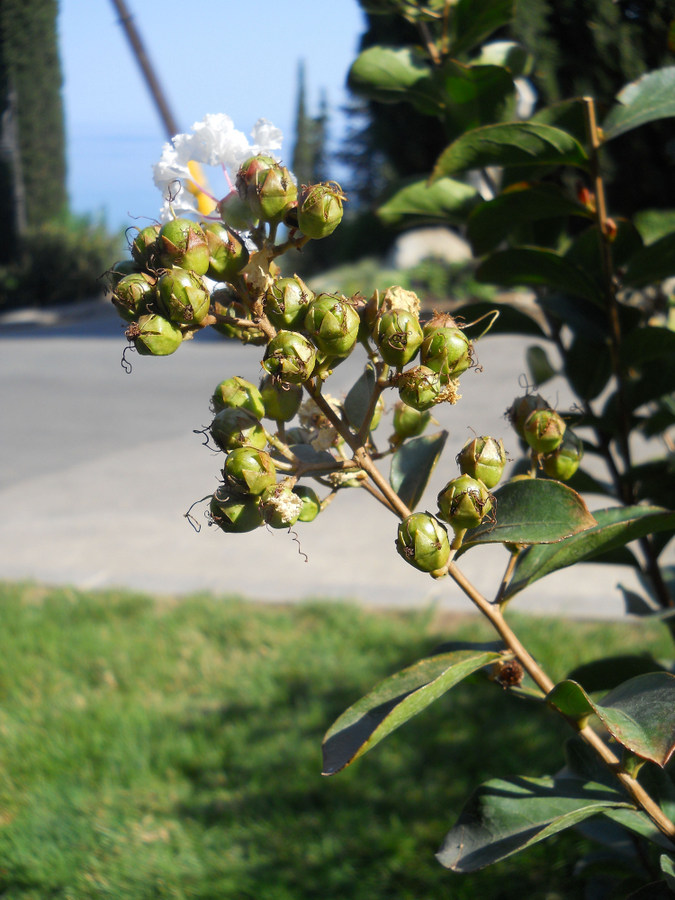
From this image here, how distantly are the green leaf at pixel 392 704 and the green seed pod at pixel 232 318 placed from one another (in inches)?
12.3

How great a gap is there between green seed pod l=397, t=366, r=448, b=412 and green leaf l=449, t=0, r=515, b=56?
726 mm

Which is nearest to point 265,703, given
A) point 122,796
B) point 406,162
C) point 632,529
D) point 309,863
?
point 122,796

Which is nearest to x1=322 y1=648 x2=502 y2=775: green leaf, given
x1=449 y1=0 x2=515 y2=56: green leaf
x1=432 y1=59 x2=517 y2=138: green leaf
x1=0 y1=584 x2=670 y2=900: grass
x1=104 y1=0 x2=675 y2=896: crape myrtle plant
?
x1=104 y1=0 x2=675 y2=896: crape myrtle plant

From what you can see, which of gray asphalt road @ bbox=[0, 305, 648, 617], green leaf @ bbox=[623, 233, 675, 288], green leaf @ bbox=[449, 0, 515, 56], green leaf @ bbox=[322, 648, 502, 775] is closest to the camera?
green leaf @ bbox=[322, 648, 502, 775]

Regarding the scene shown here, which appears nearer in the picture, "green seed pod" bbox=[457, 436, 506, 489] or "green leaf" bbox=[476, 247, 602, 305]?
"green seed pod" bbox=[457, 436, 506, 489]

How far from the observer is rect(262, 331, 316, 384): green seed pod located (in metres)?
0.64

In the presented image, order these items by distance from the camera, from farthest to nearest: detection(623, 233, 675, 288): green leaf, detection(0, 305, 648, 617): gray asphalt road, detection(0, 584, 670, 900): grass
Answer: detection(0, 305, 648, 617): gray asphalt road < detection(0, 584, 670, 900): grass < detection(623, 233, 675, 288): green leaf

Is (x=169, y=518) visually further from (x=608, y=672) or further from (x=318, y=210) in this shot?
(x=318, y=210)

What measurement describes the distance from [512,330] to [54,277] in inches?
608

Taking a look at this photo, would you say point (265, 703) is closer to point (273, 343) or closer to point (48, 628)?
point (48, 628)

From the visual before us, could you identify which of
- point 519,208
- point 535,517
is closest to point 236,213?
point 535,517

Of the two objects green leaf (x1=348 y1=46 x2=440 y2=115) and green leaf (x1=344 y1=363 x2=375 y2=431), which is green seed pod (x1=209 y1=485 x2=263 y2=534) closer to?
green leaf (x1=344 y1=363 x2=375 y2=431)

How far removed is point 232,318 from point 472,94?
2.09 ft

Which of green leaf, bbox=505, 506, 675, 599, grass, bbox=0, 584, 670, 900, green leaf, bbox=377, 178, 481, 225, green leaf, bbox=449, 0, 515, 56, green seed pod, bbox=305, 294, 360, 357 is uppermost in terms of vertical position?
green leaf, bbox=449, 0, 515, 56
